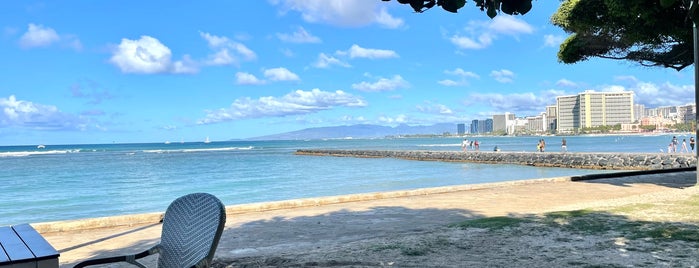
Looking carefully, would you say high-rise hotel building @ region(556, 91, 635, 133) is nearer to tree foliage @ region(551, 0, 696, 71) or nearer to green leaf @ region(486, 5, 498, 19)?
tree foliage @ region(551, 0, 696, 71)

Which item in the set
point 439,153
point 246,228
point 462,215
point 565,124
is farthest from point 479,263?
point 565,124

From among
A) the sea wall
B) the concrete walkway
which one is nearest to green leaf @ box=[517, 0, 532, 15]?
the concrete walkway

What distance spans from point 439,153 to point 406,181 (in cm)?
2087

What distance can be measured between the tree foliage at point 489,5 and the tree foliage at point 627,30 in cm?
609

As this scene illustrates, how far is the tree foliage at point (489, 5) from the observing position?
2.14 metres

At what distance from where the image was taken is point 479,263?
443 centimetres

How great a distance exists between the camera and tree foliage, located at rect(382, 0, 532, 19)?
2.14 m

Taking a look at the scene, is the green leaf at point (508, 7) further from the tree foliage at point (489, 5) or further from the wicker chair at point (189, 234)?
the wicker chair at point (189, 234)

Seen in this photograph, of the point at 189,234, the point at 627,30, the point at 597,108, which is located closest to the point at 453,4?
the point at 189,234

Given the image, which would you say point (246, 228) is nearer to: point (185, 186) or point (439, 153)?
point (185, 186)

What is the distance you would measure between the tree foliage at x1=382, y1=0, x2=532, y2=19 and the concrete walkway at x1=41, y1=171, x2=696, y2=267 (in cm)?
374

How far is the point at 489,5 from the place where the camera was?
2289 millimetres

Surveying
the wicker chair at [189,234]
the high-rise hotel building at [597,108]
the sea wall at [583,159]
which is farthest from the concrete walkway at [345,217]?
the high-rise hotel building at [597,108]

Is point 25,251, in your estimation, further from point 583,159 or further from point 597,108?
point 597,108
